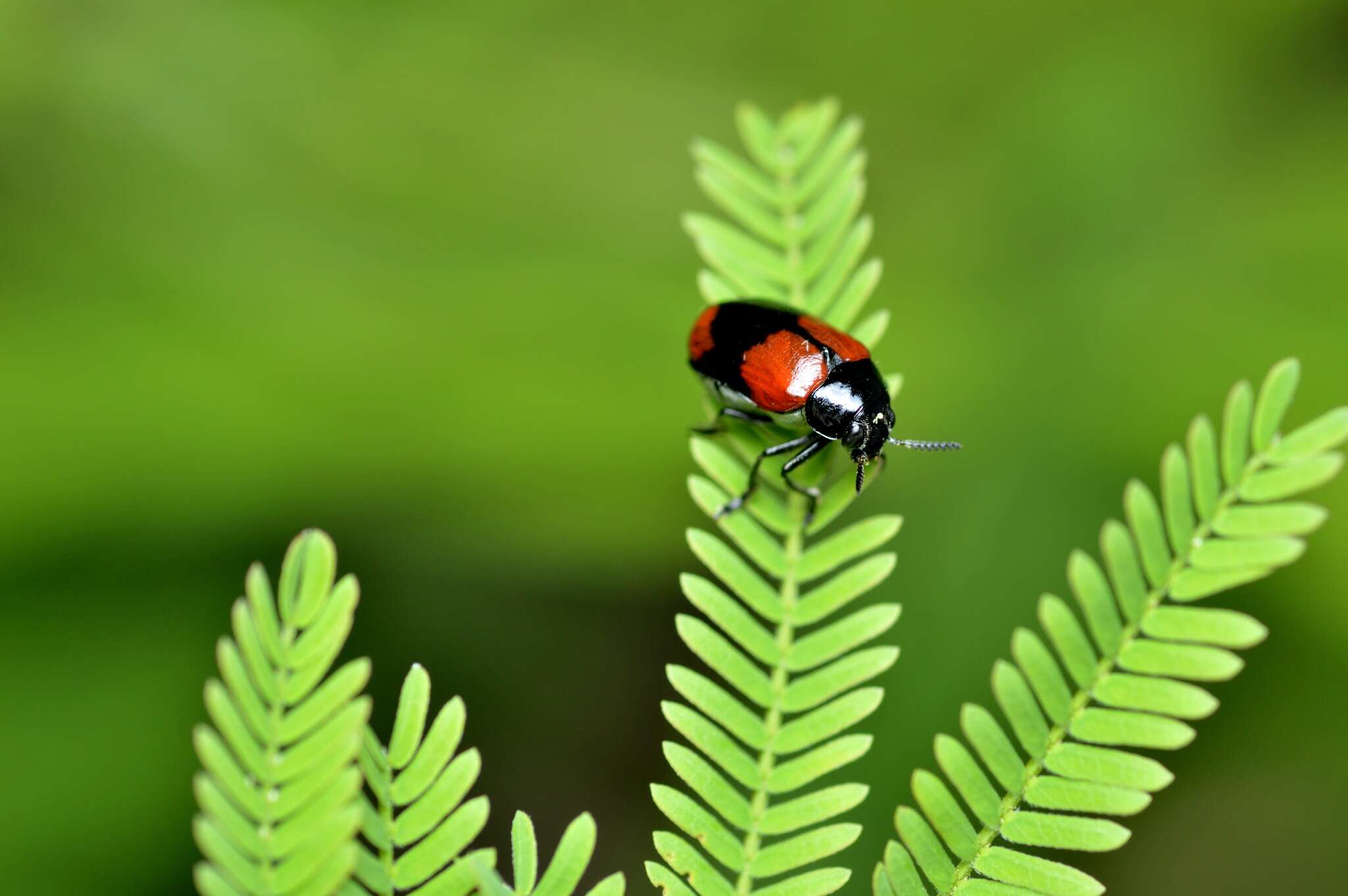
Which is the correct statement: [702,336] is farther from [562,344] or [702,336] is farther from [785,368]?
[562,344]

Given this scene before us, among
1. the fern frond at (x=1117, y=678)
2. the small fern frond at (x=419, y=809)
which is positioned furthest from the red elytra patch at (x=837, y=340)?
the small fern frond at (x=419, y=809)

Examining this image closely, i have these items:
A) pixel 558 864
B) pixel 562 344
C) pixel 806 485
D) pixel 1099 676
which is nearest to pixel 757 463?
pixel 806 485

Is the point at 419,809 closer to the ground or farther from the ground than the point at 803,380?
closer to the ground

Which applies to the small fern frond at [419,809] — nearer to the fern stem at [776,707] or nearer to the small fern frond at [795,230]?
the fern stem at [776,707]

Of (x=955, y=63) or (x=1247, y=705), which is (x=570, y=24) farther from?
(x=1247, y=705)

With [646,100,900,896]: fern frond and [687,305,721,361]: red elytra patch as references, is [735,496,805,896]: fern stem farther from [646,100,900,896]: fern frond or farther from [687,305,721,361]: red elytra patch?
[687,305,721,361]: red elytra patch
